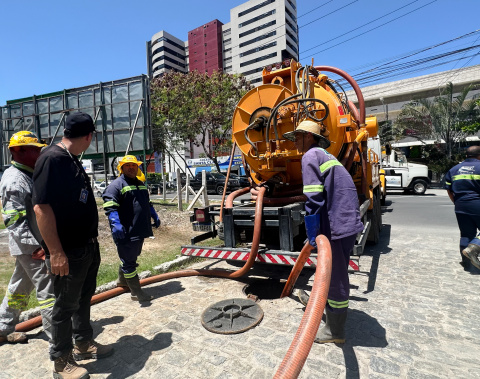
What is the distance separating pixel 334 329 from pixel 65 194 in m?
2.51

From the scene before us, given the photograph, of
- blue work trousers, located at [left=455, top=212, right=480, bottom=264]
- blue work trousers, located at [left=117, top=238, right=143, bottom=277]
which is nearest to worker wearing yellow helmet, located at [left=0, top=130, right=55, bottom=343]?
blue work trousers, located at [left=117, top=238, right=143, bottom=277]

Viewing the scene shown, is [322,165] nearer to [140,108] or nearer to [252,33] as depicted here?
[140,108]

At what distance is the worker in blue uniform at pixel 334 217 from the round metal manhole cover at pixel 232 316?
732 mm

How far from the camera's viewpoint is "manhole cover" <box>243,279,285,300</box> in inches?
149

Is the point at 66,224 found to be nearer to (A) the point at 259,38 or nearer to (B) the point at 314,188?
(B) the point at 314,188

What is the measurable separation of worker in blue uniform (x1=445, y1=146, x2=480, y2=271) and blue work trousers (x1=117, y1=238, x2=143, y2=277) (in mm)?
4581

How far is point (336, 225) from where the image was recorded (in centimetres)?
258

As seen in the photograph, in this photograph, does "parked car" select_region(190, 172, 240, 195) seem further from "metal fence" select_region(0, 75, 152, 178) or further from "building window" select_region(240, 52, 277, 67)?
"building window" select_region(240, 52, 277, 67)

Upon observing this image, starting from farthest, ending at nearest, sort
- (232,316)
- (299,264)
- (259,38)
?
(259,38), (299,264), (232,316)

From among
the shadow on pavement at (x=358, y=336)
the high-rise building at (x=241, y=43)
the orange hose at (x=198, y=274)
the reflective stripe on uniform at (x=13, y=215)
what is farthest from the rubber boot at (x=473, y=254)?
the high-rise building at (x=241, y=43)

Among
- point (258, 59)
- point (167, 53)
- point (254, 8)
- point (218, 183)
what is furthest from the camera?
point (167, 53)

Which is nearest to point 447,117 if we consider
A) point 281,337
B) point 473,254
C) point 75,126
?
point 473,254

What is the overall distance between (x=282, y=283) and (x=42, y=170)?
321 centimetres

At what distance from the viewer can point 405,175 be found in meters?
15.6
